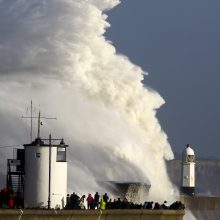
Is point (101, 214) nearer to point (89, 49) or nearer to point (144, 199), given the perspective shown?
point (144, 199)

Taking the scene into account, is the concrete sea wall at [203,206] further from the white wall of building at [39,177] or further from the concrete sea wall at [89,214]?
the white wall of building at [39,177]

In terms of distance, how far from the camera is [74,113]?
5409 cm

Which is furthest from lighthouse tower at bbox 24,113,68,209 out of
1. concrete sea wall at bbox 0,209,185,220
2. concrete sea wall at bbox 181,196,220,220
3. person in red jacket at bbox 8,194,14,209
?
concrete sea wall at bbox 181,196,220,220

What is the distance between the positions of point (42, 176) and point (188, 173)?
29.0 metres

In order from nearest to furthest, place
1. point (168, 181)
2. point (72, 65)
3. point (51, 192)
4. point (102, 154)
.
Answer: point (51, 192)
point (102, 154)
point (72, 65)
point (168, 181)

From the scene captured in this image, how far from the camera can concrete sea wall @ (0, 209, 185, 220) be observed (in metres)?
30.1

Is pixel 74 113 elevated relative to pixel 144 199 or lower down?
elevated

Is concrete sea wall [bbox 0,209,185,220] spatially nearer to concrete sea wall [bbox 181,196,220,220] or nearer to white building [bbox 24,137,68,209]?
white building [bbox 24,137,68,209]

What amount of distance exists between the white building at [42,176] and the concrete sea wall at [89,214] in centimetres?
83

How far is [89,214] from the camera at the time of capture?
107 ft

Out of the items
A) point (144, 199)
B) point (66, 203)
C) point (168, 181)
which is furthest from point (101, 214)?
point (168, 181)

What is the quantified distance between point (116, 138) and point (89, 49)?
5582 mm

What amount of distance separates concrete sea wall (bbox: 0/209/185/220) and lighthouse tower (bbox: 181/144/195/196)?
22449mm

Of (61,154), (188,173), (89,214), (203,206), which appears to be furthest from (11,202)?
(188,173)
